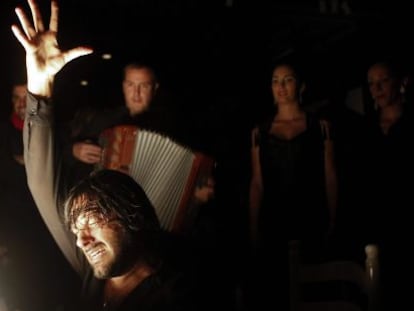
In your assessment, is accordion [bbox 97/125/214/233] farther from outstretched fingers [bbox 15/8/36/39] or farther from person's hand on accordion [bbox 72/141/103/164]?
outstretched fingers [bbox 15/8/36/39]

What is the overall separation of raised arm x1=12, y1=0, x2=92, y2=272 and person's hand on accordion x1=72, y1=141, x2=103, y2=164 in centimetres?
128

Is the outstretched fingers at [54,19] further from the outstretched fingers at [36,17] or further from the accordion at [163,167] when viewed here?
the accordion at [163,167]

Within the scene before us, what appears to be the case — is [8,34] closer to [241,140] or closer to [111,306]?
[241,140]

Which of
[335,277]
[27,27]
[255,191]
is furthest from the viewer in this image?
[255,191]

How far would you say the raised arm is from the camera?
1.66 meters

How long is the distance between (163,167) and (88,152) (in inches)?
26.8

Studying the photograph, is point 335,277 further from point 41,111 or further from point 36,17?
point 36,17

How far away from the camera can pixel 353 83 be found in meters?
4.99

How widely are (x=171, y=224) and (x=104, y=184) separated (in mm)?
1059

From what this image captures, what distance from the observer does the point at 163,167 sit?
2486mm

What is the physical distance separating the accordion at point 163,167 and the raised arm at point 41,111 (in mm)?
786

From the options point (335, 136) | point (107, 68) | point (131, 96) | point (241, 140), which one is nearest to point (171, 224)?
point (131, 96)

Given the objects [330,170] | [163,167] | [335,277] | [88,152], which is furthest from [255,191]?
[335,277]

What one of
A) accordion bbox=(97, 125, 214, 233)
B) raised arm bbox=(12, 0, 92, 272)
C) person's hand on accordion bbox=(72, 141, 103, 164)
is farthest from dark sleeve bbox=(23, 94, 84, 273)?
person's hand on accordion bbox=(72, 141, 103, 164)
